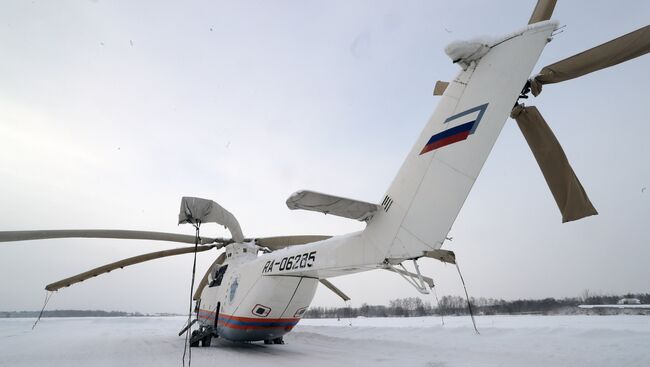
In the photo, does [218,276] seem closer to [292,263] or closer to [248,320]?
[248,320]

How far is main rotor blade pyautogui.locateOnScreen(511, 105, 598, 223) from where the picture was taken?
12.8ft

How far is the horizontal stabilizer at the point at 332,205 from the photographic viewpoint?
4.79m

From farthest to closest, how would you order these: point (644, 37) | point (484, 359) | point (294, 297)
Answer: point (294, 297) < point (484, 359) < point (644, 37)

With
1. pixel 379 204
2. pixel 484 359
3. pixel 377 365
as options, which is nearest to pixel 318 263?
pixel 379 204

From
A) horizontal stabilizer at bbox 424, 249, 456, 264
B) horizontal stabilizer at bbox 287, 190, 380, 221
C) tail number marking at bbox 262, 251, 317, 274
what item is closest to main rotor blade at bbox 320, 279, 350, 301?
tail number marking at bbox 262, 251, 317, 274

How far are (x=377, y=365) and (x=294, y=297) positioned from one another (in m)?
2.89

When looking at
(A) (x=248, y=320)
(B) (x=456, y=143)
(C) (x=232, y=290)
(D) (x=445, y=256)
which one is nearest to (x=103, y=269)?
(C) (x=232, y=290)

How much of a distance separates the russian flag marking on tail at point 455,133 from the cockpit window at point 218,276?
8940mm

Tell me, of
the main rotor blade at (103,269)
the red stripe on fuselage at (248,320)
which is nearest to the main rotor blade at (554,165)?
the red stripe on fuselage at (248,320)

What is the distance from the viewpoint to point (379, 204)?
5586 mm

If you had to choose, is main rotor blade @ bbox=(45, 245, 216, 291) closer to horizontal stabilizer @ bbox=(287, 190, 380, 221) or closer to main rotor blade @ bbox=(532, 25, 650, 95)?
horizontal stabilizer @ bbox=(287, 190, 380, 221)

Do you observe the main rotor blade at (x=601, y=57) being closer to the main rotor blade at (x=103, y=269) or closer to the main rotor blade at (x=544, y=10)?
the main rotor blade at (x=544, y=10)

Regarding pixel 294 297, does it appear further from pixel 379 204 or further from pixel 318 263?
pixel 379 204

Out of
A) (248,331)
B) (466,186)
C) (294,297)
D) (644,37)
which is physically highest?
(644,37)
